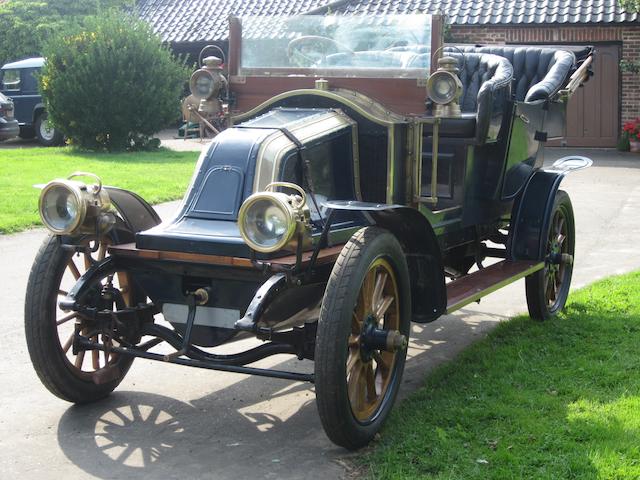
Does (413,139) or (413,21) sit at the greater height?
(413,21)

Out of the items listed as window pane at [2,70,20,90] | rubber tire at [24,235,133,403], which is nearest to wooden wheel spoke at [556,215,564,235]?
rubber tire at [24,235,133,403]

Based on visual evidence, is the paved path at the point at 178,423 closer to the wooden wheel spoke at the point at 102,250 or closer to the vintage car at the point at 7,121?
the wooden wheel spoke at the point at 102,250

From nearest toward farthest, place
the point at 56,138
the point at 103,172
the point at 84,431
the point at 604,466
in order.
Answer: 1. the point at 604,466
2. the point at 84,431
3. the point at 103,172
4. the point at 56,138

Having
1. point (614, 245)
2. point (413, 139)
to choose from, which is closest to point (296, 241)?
point (413, 139)

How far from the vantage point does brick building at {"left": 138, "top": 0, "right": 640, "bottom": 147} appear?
19.6 meters

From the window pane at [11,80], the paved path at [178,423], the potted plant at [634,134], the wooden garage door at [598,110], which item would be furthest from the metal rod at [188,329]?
the window pane at [11,80]

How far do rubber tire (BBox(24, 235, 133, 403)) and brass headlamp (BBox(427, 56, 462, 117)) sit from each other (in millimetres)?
1987

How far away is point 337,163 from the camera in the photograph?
16.5 feet

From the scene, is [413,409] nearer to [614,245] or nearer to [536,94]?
[536,94]

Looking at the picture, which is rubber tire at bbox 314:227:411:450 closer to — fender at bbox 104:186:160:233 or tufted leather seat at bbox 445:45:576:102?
fender at bbox 104:186:160:233

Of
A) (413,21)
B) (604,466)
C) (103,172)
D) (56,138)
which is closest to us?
(604,466)

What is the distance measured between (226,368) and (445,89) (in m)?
1.86

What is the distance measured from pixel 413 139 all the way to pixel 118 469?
7.38 ft

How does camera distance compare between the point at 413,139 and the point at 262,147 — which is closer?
the point at 262,147
